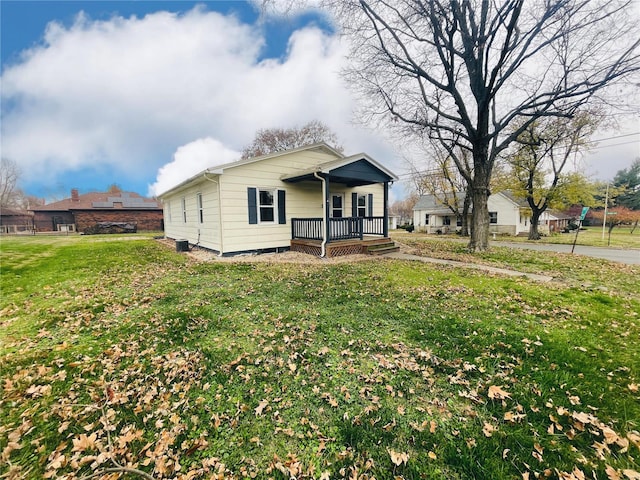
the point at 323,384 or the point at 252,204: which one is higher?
the point at 252,204

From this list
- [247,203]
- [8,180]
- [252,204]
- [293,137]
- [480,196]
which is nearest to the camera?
[247,203]

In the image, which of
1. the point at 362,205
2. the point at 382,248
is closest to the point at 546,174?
the point at 362,205

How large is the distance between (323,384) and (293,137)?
28.6 meters

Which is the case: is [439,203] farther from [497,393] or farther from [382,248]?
[497,393]

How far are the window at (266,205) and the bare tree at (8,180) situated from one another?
47286mm

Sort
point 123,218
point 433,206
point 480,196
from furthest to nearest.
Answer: point 433,206, point 123,218, point 480,196

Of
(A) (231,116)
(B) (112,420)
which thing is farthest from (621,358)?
(A) (231,116)

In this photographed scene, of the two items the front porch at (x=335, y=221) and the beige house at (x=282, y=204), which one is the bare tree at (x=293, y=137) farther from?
the front porch at (x=335, y=221)

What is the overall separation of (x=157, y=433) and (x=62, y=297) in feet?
16.6

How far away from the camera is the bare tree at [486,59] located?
29.9ft

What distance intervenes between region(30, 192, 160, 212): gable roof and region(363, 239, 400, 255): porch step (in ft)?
96.3

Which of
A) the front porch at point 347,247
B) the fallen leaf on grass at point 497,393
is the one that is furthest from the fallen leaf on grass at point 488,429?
the front porch at point 347,247

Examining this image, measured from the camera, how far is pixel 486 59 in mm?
10133

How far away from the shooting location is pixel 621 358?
122 inches
